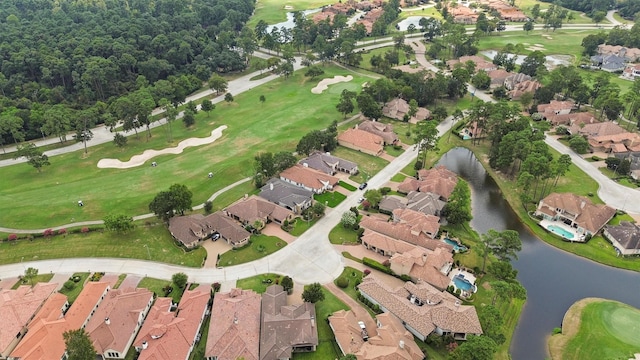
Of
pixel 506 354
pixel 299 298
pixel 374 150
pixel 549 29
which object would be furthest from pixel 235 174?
pixel 549 29

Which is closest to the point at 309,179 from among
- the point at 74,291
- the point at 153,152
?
the point at 153,152

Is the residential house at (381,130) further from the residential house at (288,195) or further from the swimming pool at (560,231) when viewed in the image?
the swimming pool at (560,231)

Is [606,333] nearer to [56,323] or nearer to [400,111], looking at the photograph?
[56,323]

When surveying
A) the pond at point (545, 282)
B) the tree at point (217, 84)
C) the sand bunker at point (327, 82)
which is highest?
the tree at point (217, 84)

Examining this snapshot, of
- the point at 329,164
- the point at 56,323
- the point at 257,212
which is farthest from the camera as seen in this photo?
the point at 329,164

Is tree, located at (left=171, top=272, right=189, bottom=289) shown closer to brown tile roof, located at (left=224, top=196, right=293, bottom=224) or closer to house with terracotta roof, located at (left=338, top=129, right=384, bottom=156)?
brown tile roof, located at (left=224, top=196, right=293, bottom=224)

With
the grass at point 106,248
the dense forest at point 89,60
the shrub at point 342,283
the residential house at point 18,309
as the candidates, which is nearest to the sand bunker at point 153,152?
the dense forest at point 89,60
